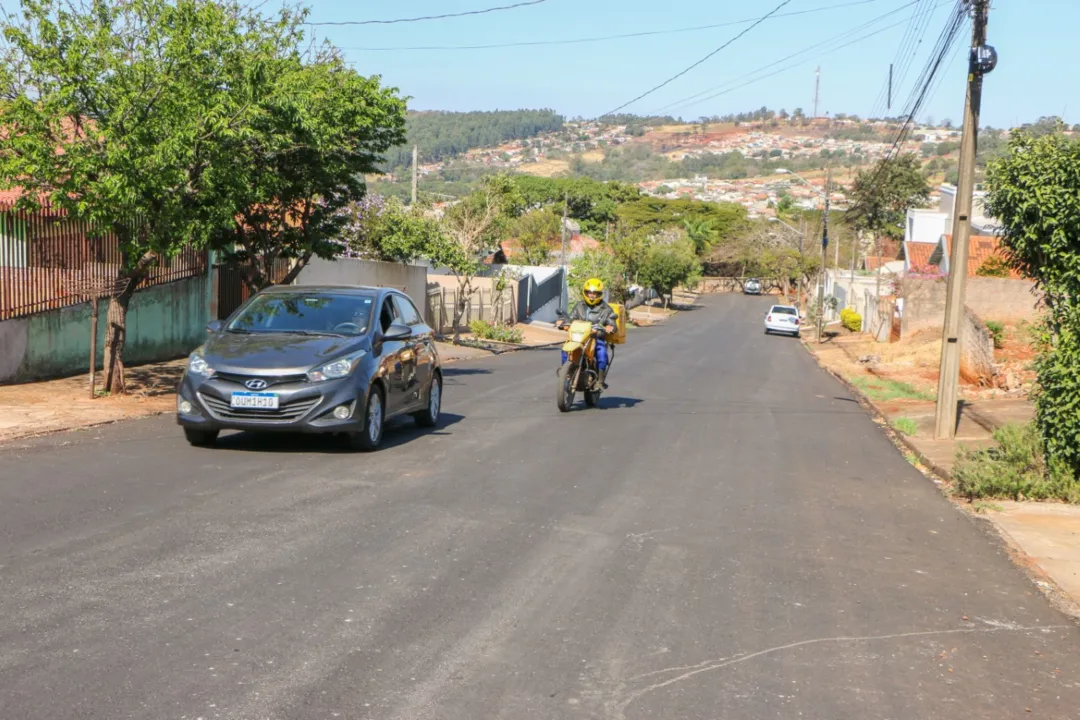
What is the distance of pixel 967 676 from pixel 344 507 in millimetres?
4858

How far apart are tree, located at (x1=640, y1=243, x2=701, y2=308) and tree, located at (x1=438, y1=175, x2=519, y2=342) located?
33.7 meters

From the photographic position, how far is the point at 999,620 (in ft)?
22.3

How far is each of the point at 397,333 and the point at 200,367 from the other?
217 cm

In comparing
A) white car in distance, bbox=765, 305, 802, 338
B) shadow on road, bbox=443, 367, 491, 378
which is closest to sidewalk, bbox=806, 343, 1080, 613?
shadow on road, bbox=443, 367, 491, 378

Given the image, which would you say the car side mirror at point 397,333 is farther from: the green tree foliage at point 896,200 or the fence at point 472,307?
the green tree foliage at point 896,200

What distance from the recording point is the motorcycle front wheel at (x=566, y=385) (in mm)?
16516

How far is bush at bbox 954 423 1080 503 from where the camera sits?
431 inches

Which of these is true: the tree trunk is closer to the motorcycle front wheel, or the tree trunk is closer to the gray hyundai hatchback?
the gray hyundai hatchback

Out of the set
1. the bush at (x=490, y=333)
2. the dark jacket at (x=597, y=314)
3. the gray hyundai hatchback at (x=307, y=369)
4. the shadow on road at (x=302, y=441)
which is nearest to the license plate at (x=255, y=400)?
the gray hyundai hatchback at (x=307, y=369)

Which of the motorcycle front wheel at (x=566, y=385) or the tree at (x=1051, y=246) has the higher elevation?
the tree at (x=1051, y=246)

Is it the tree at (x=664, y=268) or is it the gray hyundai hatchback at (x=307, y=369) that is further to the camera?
the tree at (x=664, y=268)

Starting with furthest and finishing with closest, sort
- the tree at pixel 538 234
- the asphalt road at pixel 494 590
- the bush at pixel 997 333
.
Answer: the tree at pixel 538 234, the bush at pixel 997 333, the asphalt road at pixel 494 590

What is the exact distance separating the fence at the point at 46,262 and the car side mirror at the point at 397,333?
4.77 m

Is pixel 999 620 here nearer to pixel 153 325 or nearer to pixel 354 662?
pixel 354 662
